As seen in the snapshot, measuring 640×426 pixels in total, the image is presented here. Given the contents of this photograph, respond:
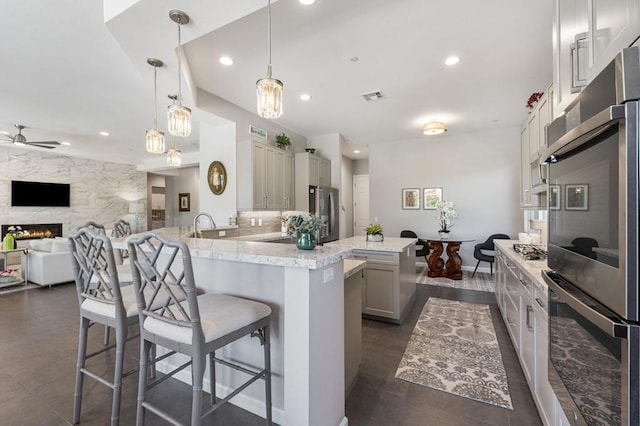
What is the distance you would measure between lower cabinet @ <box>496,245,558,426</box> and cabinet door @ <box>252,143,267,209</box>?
11.5ft

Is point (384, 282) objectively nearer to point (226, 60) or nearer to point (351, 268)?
point (351, 268)

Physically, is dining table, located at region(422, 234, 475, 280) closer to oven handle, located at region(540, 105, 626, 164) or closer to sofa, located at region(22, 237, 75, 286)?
oven handle, located at region(540, 105, 626, 164)

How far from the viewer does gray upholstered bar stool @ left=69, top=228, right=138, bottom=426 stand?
1.54m

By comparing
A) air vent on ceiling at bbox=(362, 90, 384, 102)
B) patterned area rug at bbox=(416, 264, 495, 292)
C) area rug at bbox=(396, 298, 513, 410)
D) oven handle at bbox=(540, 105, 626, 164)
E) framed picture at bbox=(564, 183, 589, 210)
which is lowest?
area rug at bbox=(396, 298, 513, 410)

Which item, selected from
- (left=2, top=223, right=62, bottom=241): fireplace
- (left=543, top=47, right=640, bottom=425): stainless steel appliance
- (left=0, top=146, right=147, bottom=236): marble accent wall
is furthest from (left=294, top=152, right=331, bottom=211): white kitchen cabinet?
(left=2, top=223, right=62, bottom=241): fireplace

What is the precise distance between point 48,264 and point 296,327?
18.6 feet

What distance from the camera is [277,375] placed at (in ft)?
5.67

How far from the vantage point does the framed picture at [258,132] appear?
4884 mm

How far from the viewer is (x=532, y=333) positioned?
74.4 inches

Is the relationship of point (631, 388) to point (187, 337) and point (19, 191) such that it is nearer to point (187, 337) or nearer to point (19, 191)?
point (187, 337)

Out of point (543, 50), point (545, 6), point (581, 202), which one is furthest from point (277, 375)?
point (543, 50)

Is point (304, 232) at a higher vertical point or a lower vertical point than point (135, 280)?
higher

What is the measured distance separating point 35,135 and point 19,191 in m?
1.83

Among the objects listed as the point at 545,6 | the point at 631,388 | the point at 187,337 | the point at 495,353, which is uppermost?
the point at 545,6
